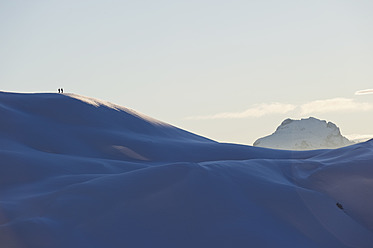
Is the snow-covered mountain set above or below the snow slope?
above

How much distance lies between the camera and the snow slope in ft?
33.1

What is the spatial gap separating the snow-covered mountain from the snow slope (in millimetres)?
142702

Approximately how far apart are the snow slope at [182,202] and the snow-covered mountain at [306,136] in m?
143

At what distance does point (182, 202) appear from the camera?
454 inches

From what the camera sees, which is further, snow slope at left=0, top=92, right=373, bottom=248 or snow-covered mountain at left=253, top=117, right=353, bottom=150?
snow-covered mountain at left=253, top=117, right=353, bottom=150

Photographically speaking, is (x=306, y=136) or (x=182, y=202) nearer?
(x=182, y=202)

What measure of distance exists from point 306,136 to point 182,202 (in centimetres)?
15437

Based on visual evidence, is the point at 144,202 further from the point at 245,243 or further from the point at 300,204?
the point at 300,204

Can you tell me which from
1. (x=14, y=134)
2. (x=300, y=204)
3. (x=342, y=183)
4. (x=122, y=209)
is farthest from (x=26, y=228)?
(x=14, y=134)

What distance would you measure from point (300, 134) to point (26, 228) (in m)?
158

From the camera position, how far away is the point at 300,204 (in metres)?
12.7

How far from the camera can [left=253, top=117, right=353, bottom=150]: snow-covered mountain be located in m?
160

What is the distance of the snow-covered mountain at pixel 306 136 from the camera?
160 m

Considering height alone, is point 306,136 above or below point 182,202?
above
